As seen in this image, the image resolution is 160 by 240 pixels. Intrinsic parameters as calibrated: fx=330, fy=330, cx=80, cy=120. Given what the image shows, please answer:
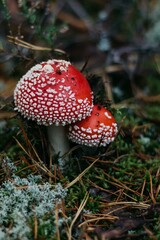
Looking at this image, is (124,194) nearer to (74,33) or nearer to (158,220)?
(158,220)

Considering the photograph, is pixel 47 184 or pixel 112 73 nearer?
pixel 47 184

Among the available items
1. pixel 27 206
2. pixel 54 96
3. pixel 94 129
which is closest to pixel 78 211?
pixel 27 206

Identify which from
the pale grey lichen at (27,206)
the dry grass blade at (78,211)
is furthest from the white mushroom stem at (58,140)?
the dry grass blade at (78,211)

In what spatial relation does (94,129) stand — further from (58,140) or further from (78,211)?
(78,211)

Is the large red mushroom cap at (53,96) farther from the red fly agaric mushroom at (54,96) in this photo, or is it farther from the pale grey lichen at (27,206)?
the pale grey lichen at (27,206)

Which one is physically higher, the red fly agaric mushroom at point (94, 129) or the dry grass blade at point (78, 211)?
the red fly agaric mushroom at point (94, 129)

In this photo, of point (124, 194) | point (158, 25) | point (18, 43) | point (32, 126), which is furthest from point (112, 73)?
point (124, 194)
